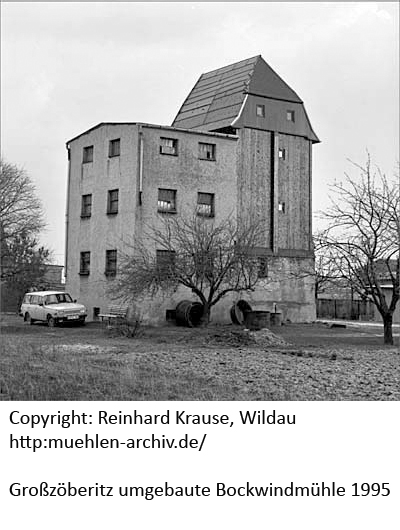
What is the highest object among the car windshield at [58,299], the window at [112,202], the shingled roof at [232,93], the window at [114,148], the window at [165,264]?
the shingled roof at [232,93]

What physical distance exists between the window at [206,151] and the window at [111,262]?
693 centimetres

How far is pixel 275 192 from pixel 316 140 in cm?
500

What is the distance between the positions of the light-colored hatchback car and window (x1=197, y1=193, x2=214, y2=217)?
26.7ft

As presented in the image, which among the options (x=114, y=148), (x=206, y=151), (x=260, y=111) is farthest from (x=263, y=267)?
(x=114, y=148)

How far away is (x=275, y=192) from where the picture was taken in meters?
41.5

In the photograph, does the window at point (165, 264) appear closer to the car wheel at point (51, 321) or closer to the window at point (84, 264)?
the car wheel at point (51, 321)

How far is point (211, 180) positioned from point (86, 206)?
7115 mm

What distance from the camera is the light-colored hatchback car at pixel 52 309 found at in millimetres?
34469

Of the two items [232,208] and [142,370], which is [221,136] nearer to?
[232,208]

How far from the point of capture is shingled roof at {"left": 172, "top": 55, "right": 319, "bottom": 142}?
136 feet

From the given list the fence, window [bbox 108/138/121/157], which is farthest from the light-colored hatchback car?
the fence

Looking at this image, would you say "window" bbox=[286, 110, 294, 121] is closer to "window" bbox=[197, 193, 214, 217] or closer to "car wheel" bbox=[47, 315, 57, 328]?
"window" bbox=[197, 193, 214, 217]

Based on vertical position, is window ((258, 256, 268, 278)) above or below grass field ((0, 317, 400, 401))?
above

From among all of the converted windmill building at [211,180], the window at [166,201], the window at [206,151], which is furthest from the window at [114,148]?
the window at [206,151]
